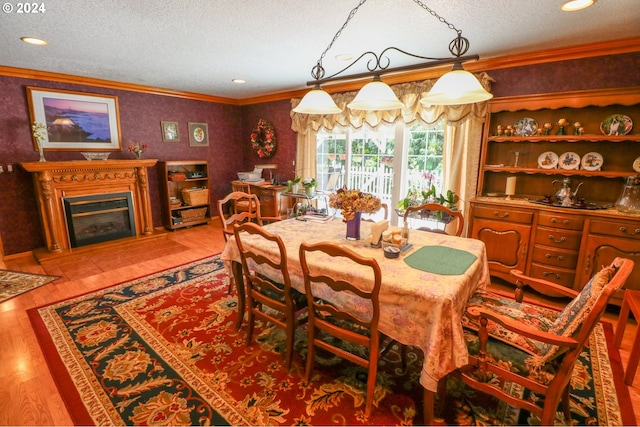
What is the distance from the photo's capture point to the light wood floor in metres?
1.75

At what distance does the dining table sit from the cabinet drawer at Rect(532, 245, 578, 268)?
1308 millimetres

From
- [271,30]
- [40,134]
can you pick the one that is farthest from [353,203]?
[40,134]

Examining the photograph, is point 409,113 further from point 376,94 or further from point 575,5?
point 376,94

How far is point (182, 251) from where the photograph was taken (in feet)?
14.2

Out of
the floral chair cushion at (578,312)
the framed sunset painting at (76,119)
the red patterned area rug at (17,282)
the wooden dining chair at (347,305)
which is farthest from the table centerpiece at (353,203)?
the framed sunset painting at (76,119)

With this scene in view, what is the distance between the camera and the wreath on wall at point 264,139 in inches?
224

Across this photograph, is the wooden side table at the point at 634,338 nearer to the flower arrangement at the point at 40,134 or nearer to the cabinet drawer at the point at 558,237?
the cabinet drawer at the point at 558,237

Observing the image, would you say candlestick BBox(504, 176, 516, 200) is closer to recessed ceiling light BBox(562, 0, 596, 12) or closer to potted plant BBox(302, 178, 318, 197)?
recessed ceiling light BBox(562, 0, 596, 12)

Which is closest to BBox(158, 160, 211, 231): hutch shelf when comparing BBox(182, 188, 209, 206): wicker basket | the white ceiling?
BBox(182, 188, 209, 206): wicker basket

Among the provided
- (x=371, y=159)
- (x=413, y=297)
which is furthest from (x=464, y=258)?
(x=371, y=159)

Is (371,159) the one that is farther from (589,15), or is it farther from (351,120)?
(589,15)

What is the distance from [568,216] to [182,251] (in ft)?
14.9

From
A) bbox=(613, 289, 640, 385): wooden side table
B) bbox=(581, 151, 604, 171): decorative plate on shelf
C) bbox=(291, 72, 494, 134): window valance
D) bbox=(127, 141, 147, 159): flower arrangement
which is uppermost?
bbox=(291, 72, 494, 134): window valance

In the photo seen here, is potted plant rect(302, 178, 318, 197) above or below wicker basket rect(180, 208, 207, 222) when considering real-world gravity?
above
